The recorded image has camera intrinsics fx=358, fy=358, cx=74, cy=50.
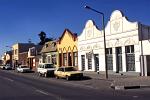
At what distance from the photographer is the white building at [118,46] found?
3775 centimetres

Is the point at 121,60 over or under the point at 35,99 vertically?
over

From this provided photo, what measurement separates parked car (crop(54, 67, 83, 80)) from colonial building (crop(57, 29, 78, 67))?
1179 centimetres

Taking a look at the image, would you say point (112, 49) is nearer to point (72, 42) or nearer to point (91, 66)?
point (91, 66)

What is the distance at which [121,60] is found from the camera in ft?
135

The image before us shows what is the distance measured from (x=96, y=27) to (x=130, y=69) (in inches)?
388

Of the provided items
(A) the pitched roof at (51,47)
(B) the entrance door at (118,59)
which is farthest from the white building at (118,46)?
(A) the pitched roof at (51,47)

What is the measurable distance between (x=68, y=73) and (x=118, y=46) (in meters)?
7.00

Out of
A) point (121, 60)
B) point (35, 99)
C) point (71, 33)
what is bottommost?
point (35, 99)

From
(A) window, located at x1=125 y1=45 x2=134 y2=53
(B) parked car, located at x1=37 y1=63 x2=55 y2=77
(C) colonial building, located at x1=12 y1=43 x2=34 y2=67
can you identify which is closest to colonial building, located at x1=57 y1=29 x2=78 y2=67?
(B) parked car, located at x1=37 y1=63 x2=55 y2=77

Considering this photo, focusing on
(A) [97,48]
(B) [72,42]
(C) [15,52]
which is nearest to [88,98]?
(A) [97,48]

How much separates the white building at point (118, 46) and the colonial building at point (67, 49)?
3.07 metres

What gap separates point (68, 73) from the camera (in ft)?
127

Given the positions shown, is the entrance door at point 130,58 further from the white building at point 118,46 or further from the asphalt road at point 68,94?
the asphalt road at point 68,94

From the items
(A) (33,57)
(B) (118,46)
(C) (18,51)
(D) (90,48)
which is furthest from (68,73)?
(C) (18,51)
